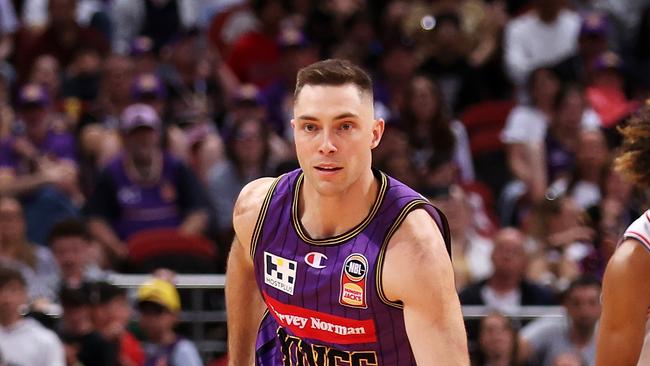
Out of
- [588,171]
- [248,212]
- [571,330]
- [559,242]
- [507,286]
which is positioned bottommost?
[571,330]

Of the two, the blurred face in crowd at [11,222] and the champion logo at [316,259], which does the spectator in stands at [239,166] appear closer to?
the blurred face in crowd at [11,222]

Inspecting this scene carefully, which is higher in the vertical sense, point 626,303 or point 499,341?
point 626,303

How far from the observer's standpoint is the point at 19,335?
826cm

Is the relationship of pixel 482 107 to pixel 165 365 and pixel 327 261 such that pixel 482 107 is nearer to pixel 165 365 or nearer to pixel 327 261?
pixel 165 365

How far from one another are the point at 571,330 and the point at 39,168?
420 cm

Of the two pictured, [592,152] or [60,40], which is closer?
[592,152]

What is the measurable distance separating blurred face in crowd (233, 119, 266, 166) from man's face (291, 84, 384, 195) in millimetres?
6015

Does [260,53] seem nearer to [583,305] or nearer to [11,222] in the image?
[11,222]

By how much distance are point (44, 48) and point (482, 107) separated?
13.3 ft

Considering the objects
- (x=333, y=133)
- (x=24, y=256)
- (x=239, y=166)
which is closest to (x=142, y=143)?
(x=239, y=166)

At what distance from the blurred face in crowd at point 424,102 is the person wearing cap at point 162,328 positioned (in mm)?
3374

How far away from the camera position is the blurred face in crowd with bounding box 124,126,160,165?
408 inches

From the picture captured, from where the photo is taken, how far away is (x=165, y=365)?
8555mm

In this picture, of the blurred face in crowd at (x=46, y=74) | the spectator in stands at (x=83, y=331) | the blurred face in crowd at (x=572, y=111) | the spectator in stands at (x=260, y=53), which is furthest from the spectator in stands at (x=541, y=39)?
the spectator in stands at (x=83, y=331)
